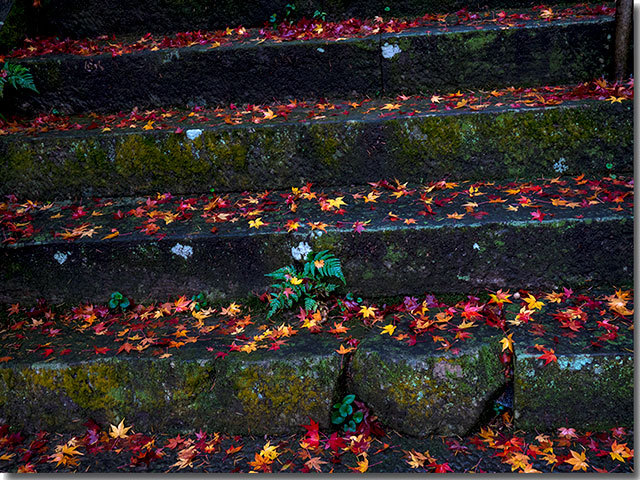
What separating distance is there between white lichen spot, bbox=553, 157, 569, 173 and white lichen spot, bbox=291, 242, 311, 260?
190 cm

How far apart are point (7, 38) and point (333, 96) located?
10.8 feet

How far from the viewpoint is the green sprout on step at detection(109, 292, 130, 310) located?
3.32 m

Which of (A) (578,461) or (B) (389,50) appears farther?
(B) (389,50)

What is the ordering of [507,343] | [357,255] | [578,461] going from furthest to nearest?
[357,255], [507,343], [578,461]

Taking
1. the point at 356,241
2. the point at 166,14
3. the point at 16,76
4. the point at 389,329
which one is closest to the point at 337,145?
the point at 356,241

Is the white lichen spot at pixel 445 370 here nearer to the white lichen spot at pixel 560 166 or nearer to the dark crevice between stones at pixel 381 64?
the white lichen spot at pixel 560 166

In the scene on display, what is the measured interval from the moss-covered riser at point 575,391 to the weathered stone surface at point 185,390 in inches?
40.7

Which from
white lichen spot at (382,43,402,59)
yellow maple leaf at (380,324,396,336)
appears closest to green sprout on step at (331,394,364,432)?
yellow maple leaf at (380,324,396,336)

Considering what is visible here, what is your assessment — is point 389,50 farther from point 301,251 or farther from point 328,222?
point 301,251

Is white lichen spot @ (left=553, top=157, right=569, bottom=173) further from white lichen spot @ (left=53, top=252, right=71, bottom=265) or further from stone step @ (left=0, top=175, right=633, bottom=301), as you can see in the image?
white lichen spot @ (left=53, top=252, right=71, bottom=265)

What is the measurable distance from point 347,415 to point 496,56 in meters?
3.04

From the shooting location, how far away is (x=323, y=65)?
4.09 meters

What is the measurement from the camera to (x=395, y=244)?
3102mm

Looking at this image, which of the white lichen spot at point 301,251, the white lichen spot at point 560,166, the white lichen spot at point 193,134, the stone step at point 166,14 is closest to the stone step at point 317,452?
the white lichen spot at point 301,251
